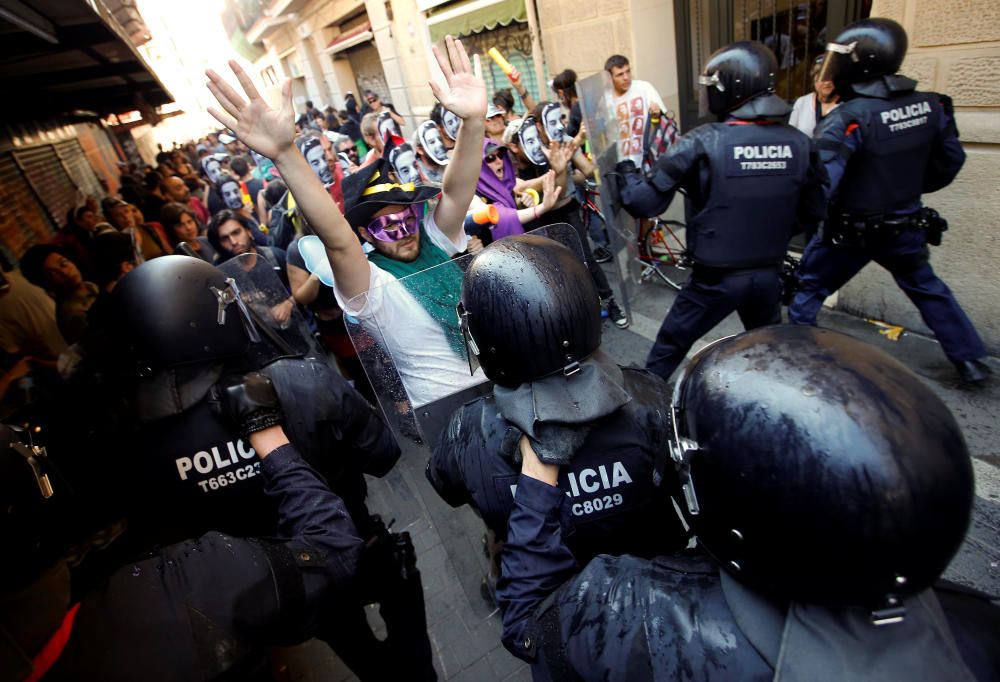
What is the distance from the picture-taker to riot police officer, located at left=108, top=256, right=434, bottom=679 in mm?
1529

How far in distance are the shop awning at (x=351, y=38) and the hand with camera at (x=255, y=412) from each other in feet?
50.5

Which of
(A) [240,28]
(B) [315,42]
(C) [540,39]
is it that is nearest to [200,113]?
(A) [240,28]

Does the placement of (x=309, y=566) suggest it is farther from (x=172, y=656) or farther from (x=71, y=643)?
(x=71, y=643)

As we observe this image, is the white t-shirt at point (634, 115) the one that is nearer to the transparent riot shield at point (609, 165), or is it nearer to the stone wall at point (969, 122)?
the transparent riot shield at point (609, 165)

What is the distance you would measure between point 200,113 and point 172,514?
6705 centimetres

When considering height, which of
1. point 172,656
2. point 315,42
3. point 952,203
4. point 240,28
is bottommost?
point 952,203

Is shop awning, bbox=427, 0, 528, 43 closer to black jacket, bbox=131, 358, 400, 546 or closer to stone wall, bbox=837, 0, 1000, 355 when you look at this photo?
stone wall, bbox=837, 0, 1000, 355

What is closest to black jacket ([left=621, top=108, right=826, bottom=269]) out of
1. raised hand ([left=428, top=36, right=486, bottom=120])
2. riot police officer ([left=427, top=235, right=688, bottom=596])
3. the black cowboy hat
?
raised hand ([left=428, top=36, right=486, bottom=120])

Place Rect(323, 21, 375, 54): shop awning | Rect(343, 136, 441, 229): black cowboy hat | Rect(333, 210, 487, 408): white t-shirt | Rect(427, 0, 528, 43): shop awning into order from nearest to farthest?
1. Rect(333, 210, 487, 408): white t-shirt
2. Rect(343, 136, 441, 229): black cowboy hat
3. Rect(427, 0, 528, 43): shop awning
4. Rect(323, 21, 375, 54): shop awning

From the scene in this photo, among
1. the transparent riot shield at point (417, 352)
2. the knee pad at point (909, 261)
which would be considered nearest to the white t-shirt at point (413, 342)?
the transparent riot shield at point (417, 352)

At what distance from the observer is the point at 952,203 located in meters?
3.20

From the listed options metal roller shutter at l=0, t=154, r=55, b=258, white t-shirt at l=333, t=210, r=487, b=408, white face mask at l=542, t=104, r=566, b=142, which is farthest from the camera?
metal roller shutter at l=0, t=154, r=55, b=258

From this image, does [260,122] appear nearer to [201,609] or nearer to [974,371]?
[201,609]

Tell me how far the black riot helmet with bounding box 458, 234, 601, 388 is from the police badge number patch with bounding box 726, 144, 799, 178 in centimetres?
172
